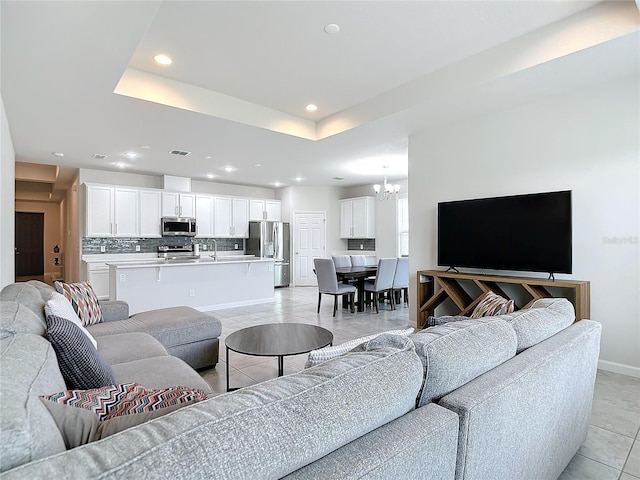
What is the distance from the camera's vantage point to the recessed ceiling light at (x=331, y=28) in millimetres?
2789

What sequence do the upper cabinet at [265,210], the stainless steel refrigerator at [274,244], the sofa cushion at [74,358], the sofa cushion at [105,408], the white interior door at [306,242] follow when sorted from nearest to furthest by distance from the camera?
the sofa cushion at [105,408] < the sofa cushion at [74,358] < the stainless steel refrigerator at [274,244] < the upper cabinet at [265,210] < the white interior door at [306,242]

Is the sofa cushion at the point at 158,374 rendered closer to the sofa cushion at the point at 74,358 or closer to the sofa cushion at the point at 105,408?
the sofa cushion at the point at 74,358

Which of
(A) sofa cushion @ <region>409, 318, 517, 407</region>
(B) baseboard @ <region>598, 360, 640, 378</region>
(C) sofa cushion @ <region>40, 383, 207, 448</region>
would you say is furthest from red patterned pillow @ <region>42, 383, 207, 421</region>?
(B) baseboard @ <region>598, 360, 640, 378</region>

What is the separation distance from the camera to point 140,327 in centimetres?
291

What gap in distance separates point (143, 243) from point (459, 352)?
7.77 metres

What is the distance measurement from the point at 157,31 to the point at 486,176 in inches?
144

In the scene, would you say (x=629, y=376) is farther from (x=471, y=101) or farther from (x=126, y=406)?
(x=126, y=406)

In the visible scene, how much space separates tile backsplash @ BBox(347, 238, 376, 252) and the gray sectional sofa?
741 cm

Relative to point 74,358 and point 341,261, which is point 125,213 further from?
point 74,358

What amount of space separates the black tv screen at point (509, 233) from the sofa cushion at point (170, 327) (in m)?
2.86

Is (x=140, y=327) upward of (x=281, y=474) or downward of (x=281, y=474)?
downward

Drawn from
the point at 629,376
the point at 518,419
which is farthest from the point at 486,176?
the point at 518,419

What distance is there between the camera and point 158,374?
1.98 m

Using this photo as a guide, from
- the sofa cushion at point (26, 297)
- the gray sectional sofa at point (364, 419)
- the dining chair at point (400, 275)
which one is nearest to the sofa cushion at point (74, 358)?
the gray sectional sofa at point (364, 419)
